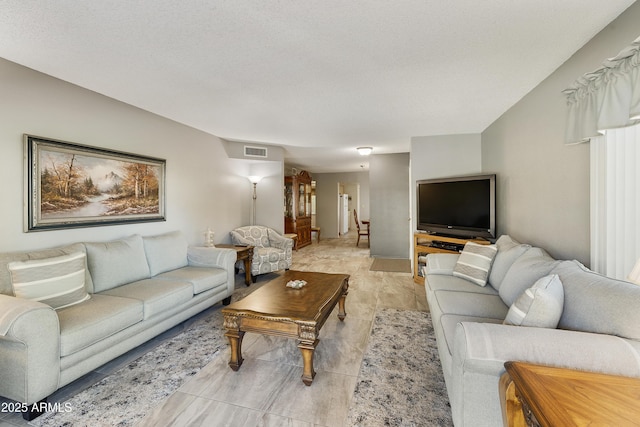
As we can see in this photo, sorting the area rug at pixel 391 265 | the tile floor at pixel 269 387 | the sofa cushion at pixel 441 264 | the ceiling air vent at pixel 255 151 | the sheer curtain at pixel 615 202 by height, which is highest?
the ceiling air vent at pixel 255 151

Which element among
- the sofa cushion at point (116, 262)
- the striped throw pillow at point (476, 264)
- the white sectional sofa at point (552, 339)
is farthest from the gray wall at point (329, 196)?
→ the white sectional sofa at point (552, 339)

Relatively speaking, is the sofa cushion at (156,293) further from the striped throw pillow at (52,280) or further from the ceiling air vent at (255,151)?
the ceiling air vent at (255,151)

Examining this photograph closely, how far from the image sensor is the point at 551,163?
2.45 meters

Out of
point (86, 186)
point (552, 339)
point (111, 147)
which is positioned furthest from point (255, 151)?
point (552, 339)

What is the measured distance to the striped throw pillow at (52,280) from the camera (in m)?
1.90

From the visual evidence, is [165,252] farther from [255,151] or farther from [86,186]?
[255,151]

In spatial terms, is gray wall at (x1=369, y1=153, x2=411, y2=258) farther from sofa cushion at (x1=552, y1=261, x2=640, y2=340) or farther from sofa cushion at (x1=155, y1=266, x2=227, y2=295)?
sofa cushion at (x1=552, y1=261, x2=640, y2=340)

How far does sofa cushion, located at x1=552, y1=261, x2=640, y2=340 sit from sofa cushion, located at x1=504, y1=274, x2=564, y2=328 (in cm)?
7

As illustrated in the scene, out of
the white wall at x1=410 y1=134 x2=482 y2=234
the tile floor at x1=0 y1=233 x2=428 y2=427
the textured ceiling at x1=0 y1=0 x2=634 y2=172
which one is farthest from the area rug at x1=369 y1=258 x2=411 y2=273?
the textured ceiling at x1=0 y1=0 x2=634 y2=172

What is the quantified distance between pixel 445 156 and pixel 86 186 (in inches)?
186

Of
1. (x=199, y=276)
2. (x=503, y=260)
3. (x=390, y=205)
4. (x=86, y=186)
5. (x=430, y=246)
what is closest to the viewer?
(x=503, y=260)

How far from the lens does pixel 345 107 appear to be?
3.12 m

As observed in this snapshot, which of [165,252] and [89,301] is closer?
→ [89,301]

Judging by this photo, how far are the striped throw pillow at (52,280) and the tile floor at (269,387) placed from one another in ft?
1.99
